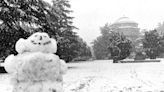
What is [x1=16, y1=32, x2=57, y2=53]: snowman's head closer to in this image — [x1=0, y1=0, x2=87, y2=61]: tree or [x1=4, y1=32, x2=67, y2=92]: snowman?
[x1=4, y1=32, x2=67, y2=92]: snowman

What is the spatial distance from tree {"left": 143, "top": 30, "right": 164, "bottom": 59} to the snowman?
31.6m

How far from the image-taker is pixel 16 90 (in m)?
4.69

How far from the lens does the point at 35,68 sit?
4613mm

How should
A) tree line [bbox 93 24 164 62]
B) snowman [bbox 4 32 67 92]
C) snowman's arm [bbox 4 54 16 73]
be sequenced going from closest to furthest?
snowman [bbox 4 32 67 92] < snowman's arm [bbox 4 54 16 73] < tree line [bbox 93 24 164 62]

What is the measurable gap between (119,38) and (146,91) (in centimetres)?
2412

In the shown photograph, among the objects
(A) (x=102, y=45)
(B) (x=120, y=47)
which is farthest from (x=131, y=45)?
(A) (x=102, y=45)

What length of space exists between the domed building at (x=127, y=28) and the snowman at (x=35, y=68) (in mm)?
55013

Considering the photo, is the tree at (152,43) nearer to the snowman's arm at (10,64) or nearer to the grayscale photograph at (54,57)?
the grayscale photograph at (54,57)

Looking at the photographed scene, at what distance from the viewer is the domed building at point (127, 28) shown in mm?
59963

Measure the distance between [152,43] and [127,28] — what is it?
2516 cm

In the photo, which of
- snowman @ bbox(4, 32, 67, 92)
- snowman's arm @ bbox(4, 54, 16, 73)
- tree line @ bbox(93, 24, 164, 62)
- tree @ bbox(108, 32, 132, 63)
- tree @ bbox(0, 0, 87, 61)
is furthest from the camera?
tree line @ bbox(93, 24, 164, 62)

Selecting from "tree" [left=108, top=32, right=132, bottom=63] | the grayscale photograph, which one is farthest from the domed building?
"tree" [left=108, top=32, right=132, bottom=63]

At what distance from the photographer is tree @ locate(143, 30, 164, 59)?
116 ft

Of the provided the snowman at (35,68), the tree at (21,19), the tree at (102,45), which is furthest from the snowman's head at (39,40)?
the tree at (102,45)
